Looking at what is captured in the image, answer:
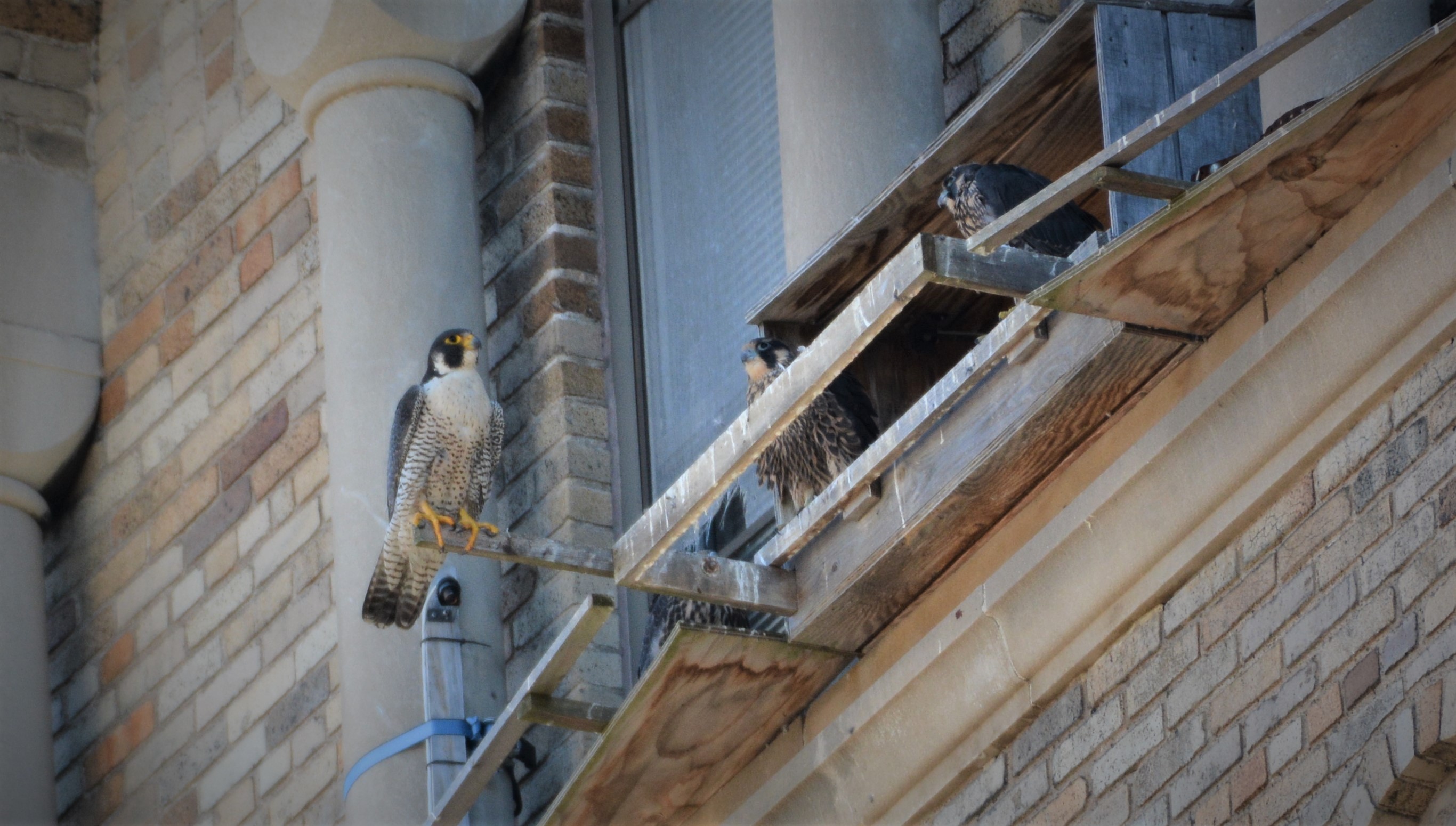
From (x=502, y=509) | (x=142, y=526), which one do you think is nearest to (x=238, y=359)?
(x=142, y=526)

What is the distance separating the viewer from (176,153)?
329 inches

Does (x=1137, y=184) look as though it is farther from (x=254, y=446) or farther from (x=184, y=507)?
(x=184, y=507)

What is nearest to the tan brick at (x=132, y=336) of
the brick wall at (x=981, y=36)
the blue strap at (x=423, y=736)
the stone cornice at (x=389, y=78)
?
the stone cornice at (x=389, y=78)

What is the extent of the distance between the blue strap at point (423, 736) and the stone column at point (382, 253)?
3 centimetres

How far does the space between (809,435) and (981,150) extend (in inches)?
29.8

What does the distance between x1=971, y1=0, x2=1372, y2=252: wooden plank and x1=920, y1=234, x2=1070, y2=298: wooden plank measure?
2.7 inches

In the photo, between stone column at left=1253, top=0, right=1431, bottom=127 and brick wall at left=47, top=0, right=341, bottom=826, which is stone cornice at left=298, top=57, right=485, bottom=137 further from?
stone column at left=1253, top=0, right=1431, bottom=127

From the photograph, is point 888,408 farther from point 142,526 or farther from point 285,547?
point 142,526

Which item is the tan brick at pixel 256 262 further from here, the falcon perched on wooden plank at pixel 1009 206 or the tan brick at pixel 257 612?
the falcon perched on wooden plank at pixel 1009 206

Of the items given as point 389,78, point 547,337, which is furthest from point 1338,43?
point 389,78

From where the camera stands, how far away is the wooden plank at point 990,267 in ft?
12.9

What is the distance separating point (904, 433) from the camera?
4.57 metres

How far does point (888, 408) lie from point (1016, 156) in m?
0.71

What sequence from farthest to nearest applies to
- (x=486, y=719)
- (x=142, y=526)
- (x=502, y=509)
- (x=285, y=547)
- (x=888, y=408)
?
(x=142, y=526), (x=285, y=547), (x=502, y=509), (x=486, y=719), (x=888, y=408)
